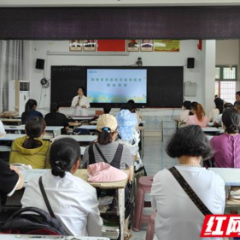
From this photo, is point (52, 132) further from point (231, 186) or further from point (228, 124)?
point (231, 186)

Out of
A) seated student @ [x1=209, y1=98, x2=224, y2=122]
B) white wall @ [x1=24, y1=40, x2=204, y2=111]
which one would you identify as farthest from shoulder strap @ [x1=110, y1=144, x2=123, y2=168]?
white wall @ [x1=24, y1=40, x2=204, y2=111]

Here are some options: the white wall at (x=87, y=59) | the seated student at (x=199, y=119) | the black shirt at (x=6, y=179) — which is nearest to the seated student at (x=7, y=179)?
the black shirt at (x=6, y=179)

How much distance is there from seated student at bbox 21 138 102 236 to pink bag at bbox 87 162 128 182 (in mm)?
538

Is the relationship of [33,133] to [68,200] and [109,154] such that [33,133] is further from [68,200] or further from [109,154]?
[68,200]

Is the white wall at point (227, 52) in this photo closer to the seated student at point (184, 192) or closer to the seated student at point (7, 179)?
the seated student at point (184, 192)

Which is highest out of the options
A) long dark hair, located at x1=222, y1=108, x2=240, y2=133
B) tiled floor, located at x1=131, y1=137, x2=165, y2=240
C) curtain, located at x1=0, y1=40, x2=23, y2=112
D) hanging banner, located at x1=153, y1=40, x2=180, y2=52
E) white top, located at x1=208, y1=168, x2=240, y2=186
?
hanging banner, located at x1=153, y1=40, x2=180, y2=52

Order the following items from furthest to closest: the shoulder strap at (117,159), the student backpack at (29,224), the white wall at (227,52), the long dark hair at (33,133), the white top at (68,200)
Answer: the white wall at (227,52), the long dark hair at (33,133), the shoulder strap at (117,159), the white top at (68,200), the student backpack at (29,224)

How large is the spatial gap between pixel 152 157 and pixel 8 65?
498cm

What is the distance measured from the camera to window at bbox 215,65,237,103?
491 inches

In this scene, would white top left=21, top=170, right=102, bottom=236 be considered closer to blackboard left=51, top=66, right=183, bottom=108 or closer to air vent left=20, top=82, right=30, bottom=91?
air vent left=20, top=82, right=30, bottom=91

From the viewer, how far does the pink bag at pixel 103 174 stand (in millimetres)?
2545

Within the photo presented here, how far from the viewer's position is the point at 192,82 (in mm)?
10797

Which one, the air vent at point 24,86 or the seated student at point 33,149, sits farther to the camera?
the air vent at point 24,86

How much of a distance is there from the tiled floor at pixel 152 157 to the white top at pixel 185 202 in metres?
1.70
